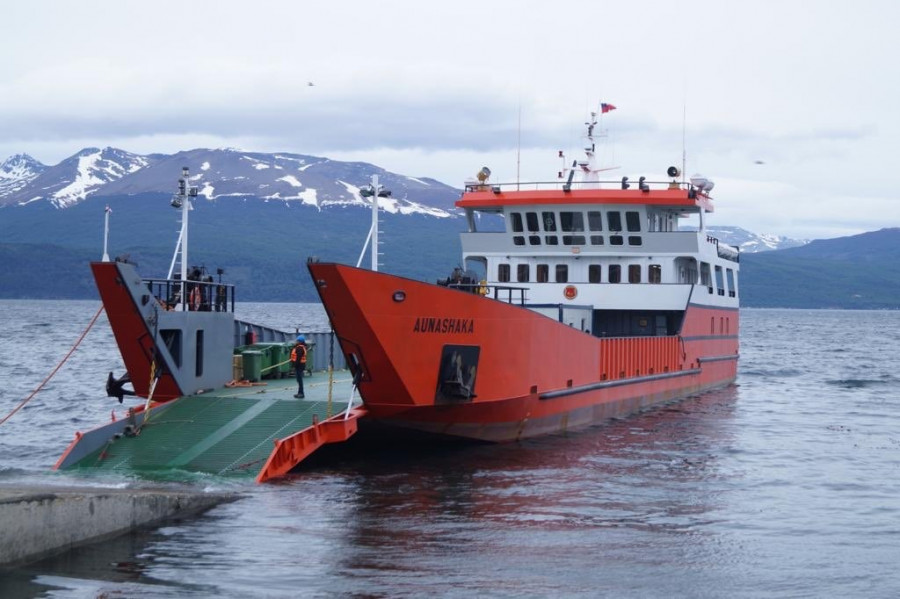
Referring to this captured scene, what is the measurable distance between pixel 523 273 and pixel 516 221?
56.6 inches

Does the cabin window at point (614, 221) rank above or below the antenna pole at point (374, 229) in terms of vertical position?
above

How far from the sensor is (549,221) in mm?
31141

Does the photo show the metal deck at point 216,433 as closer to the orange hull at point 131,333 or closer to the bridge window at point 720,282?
the orange hull at point 131,333

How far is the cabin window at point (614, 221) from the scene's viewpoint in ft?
101

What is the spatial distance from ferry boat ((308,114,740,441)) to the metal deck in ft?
4.66

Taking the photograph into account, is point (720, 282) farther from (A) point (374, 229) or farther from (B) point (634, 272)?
(A) point (374, 229)

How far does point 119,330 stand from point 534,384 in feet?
25.6

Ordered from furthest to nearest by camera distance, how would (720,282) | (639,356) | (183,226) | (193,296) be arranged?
(720,282), (639,356), (193,296), (183,226)

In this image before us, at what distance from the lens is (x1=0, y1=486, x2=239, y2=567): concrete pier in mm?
12688

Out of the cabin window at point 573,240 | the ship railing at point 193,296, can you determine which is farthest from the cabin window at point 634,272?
the ship railing at point 193,296

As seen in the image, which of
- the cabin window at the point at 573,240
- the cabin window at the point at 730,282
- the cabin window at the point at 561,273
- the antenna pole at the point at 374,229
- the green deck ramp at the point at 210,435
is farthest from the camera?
the cabin window at the point at 730,282

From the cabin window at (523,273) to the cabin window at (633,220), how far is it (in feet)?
9.54

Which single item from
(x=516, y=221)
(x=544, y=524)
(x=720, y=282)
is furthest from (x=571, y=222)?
(x=544, y=524)

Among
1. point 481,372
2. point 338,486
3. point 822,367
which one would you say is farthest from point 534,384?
point 822,367
